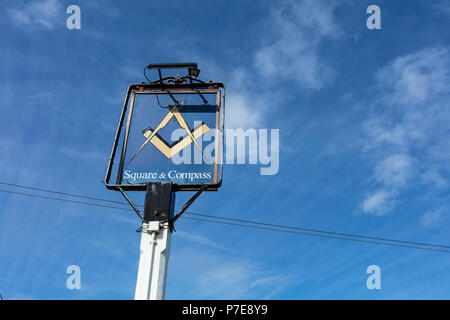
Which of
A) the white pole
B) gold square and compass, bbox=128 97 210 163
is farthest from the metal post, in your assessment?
gold square and compass, bbox=128 97 210 163

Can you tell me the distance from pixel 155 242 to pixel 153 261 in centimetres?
44

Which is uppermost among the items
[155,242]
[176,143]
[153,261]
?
[176,143]

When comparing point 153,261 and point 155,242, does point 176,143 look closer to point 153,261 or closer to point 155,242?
point 155,242

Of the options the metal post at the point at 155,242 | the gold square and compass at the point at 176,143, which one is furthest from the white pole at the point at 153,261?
the gold square and compass at the point at 176,143

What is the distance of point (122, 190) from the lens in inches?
413

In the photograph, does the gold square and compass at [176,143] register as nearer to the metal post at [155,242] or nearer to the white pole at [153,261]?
the metal post at [155,242]

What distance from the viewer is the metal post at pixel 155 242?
913cm

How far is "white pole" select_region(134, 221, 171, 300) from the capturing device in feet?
29.9

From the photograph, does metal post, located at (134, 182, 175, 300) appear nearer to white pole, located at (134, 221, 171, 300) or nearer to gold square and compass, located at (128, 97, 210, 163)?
white pole, located at (134, 221, 171, 300)

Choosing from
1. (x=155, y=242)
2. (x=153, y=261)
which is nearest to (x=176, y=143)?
(x=155, y=242)

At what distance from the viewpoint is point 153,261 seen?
9.47 meters
